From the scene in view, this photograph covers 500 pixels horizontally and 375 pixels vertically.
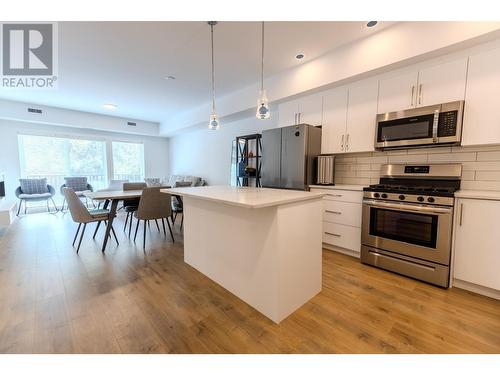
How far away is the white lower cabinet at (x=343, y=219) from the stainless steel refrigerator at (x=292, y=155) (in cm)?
34

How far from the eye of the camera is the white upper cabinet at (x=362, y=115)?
2.67 metres

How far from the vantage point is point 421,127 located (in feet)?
7.50

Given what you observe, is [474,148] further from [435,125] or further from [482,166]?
[435,125]

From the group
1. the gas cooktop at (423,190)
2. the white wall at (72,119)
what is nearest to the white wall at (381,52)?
the gas cooktop at (423,190)

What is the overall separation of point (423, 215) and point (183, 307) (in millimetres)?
2389

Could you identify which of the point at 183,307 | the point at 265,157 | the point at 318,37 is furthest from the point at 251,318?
→ the point at 318,37

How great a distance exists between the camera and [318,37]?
2.51m

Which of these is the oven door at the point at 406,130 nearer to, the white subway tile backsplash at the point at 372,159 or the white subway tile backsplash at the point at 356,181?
the white subway tile backsplash at the point at 372,159

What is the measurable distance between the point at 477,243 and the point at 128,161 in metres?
8.09

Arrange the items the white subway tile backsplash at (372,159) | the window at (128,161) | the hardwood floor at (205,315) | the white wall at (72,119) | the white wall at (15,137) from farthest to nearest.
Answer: the window at (128,161)
the white wall at (15,137)
the white wall at (72,119)
the white subway tile backsplash at (372,159)
the hardwood floor at (205,315)

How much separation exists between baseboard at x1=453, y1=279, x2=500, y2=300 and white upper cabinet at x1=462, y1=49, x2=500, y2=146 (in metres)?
1.30

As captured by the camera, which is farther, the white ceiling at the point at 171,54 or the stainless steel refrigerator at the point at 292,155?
the stainless steel refrigerator at the point at 292,155

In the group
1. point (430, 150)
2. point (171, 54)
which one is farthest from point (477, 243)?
point (171, 54)
